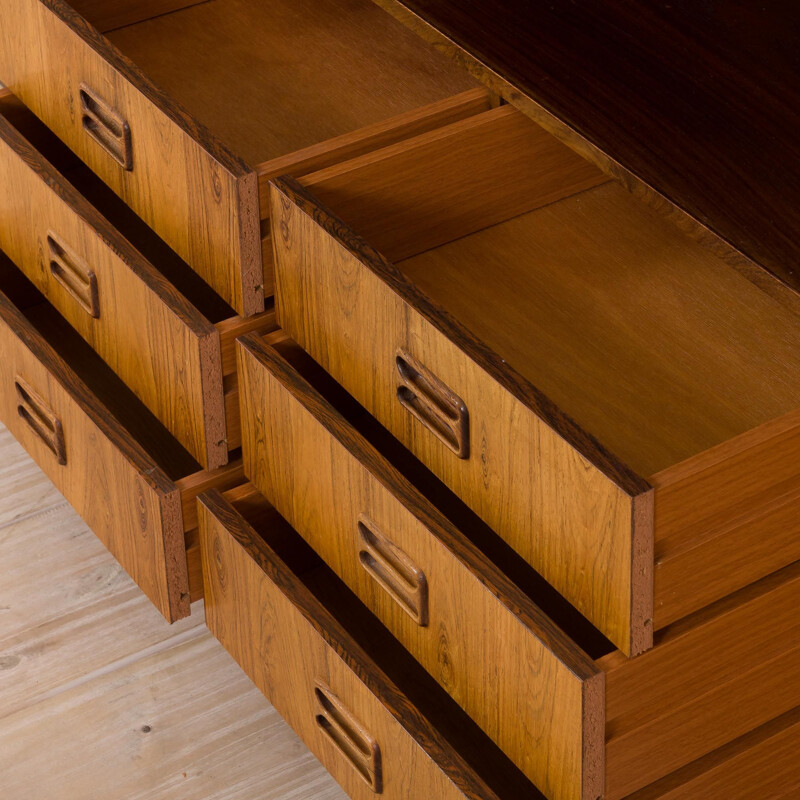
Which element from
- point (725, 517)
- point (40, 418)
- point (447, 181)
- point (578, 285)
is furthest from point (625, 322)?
point (40, 418)

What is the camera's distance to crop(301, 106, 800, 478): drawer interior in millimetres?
1030

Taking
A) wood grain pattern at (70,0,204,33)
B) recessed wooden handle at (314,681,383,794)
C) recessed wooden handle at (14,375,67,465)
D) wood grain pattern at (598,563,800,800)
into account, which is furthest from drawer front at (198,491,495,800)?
wood grain pattern at (70,0,204,33)

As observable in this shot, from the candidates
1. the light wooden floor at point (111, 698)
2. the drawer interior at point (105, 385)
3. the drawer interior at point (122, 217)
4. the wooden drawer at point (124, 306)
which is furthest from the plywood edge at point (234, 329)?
the light wooden floor at point (111, 698)

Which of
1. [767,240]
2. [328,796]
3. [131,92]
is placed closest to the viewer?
[767,240]

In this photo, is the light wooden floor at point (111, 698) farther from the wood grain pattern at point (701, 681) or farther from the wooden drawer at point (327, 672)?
the wood grain pattern at point (701, 681)

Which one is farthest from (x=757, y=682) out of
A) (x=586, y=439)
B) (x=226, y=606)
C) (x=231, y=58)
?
(x=231, y=58)

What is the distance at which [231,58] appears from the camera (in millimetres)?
1346

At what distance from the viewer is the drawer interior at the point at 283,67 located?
126cm

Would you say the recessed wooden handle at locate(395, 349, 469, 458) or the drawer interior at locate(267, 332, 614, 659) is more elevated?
the recessed wooden handle at locate(395, 349, 469, 458)

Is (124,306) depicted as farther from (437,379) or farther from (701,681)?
(701,681)

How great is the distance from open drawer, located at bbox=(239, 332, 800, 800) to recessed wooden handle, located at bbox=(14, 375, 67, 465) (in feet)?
0.91

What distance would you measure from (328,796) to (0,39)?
28.8 inches

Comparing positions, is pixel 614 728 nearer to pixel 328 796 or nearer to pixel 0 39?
pixel 328 796

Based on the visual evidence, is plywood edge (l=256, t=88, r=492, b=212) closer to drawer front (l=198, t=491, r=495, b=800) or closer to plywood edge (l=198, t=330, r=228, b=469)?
plywood edge (l=198, t=330, r=228, b=469)
